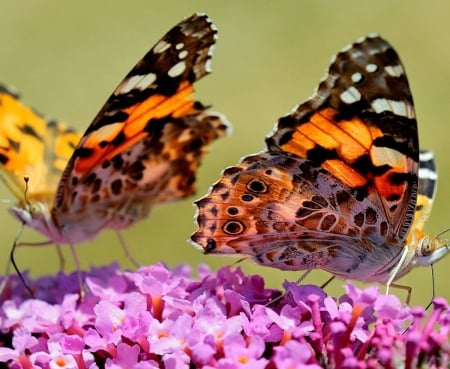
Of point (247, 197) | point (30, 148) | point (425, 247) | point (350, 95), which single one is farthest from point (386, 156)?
point (30, 148)

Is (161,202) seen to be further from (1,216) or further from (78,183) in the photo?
(1,216)

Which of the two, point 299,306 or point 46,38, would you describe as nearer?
point 299,306

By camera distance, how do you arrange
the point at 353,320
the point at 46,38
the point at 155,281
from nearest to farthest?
the point at 353,320, the point at 155,281, the point at 46,38

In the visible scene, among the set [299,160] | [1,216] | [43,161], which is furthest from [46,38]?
[299,160]

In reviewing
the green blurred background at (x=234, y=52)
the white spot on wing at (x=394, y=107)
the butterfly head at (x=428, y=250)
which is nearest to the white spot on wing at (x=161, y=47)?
the white spot on wing at (x=394, y=107)

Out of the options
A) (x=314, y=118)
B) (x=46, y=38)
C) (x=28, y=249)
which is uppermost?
(x=314, y=118)

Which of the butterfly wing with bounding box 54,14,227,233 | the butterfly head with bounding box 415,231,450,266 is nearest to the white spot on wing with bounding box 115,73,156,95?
the butterfly wing with bounding box 54,14,227,233

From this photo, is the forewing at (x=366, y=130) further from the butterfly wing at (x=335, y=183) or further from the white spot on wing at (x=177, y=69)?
the white spot on wing at (x=177, y=69)

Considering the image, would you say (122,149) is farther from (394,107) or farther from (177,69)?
(394,107)
